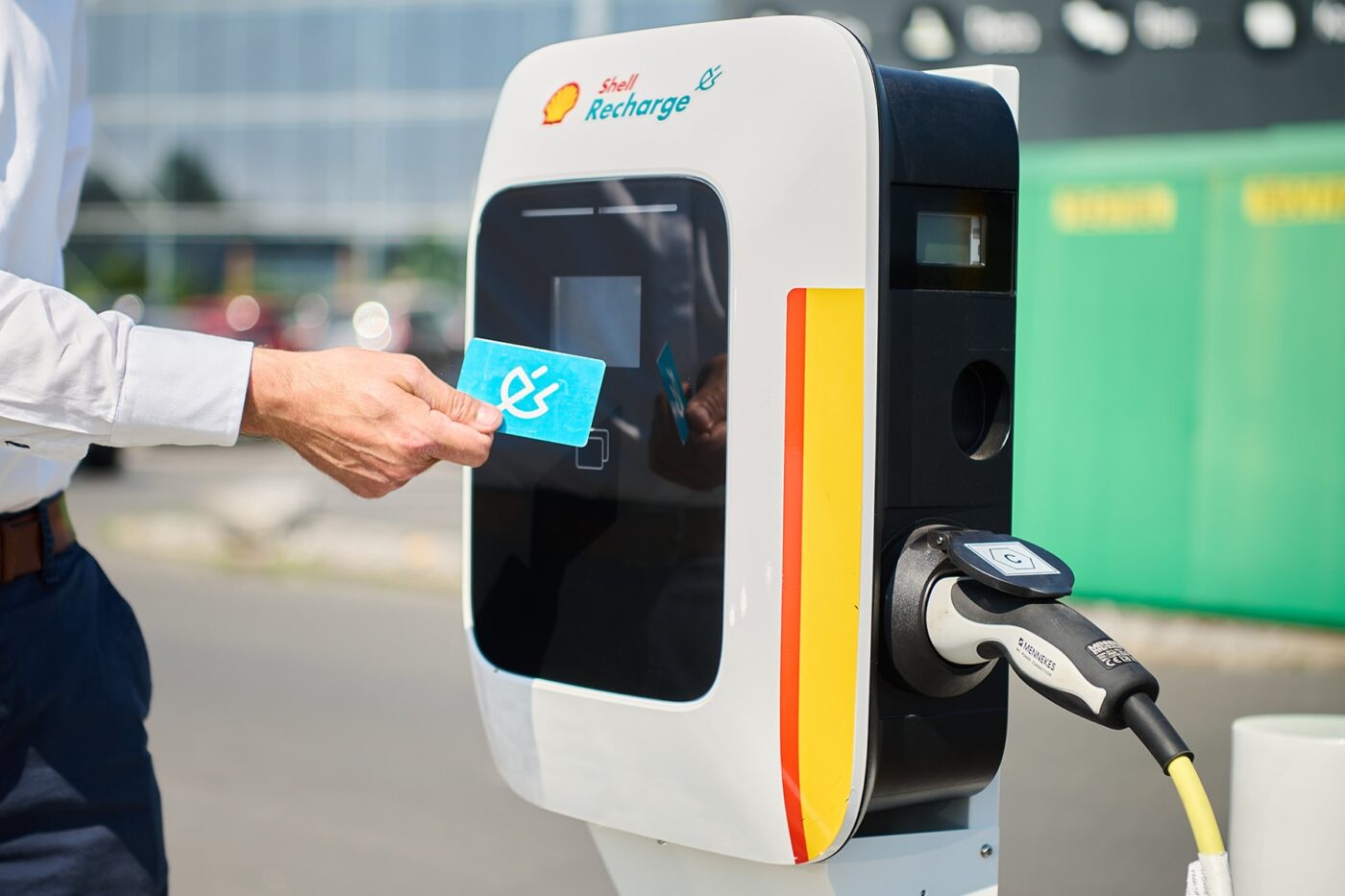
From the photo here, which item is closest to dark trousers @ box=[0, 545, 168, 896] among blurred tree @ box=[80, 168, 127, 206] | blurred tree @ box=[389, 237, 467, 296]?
blurred tree @ box=[389, 237, 467, 296]

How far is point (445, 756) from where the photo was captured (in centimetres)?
546

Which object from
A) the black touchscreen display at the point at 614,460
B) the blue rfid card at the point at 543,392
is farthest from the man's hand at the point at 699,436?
the blue rfid card at the point at 543,392

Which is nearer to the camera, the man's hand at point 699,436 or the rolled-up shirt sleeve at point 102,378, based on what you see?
the rolled-up shirt sleeve at point 102,378

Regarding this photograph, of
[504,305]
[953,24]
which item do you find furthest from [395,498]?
[504,305]

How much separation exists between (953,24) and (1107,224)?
137 cm

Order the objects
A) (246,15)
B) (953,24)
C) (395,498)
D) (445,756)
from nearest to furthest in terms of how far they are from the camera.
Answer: (445,756)
(953,24)
(395,498)
(246,15)

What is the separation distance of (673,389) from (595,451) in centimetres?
14

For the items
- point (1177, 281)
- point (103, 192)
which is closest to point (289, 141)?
point (103, 192)

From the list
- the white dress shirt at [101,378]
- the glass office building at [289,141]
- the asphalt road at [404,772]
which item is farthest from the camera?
the glass office building at [289,141]

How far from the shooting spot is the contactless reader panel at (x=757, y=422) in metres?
1.60

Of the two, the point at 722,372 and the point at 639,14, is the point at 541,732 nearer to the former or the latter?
the point at 722,372

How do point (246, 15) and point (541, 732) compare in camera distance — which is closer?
point (541, 732)

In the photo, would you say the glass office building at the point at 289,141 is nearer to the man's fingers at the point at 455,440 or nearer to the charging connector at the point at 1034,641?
the man's fingers at the point at 455,440

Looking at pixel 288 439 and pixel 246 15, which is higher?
pixel 246 15
